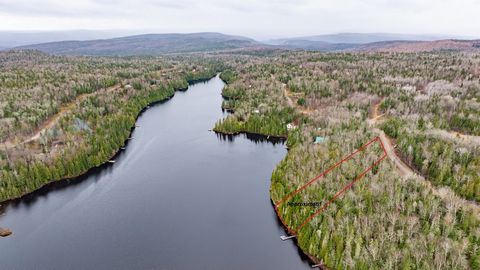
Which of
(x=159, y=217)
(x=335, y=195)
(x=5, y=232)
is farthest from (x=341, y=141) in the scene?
(x=5, y=232)

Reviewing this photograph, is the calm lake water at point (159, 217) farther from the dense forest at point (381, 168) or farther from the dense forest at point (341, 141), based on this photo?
the dense forest at point (381, 168)

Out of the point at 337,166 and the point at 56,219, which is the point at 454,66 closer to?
the point at 337,166

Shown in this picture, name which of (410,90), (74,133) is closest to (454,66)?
(410,90)

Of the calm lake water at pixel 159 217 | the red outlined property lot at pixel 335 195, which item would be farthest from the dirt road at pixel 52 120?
the red outlined property lot at pixel 335 195

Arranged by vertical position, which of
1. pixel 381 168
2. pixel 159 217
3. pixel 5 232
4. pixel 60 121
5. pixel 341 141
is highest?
pixel 60 121

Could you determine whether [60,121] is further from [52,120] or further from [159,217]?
[159,217]

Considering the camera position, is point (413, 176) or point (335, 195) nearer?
point (335, 195)
